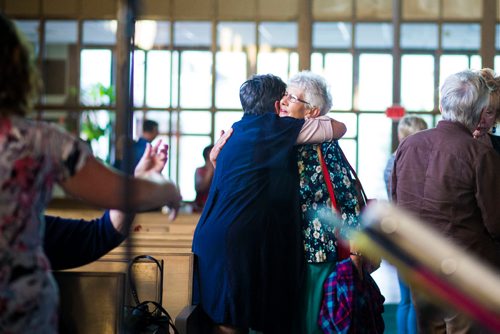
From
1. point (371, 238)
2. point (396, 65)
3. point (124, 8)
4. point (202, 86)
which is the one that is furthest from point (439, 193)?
point (202, 86)

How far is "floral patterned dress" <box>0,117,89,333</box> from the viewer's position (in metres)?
1.82

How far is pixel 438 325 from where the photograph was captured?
373 cm

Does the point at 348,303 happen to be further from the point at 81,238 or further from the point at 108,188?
A: the point at 108,188

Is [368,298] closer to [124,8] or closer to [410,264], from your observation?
[124,8]

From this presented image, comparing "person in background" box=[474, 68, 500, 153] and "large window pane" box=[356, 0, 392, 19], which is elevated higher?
"large window pane" box=[356, 0, 392, 19]

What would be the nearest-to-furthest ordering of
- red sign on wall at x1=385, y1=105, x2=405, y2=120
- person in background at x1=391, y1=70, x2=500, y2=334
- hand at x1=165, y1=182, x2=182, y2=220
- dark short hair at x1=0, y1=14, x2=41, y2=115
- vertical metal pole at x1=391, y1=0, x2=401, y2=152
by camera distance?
dark short hair at x1=0, y1=14, x2=41, y2=115, hand at x1=165, y1=182, x2=182, y2=220, person in background at x1=391, y1=70, x2=500, y2=334, red sign on wall at x1=385, y1=105, x2=405, y2=120, vertical metal pole at x1=391, y1=0, x2=401, y2=152

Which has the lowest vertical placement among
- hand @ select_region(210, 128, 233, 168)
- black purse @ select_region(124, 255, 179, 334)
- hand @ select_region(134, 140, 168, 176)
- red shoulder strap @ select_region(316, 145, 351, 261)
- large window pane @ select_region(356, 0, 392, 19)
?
black purse @ select_region(124, 255, 179, 334)

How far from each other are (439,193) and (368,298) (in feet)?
1.82

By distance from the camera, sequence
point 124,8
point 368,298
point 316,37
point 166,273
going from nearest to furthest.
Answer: point 124,8, point 368,298, point 166,273, point 316,37

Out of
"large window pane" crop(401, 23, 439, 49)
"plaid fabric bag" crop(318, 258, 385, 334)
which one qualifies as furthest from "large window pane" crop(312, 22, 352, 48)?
"plaid fabric bag" crop(318, 258, 385, 334)

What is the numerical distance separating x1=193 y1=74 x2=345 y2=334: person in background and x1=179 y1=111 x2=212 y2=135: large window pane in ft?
20.5

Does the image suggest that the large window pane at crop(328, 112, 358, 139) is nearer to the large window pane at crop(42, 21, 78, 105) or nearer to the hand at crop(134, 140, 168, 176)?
the large window pane at crop(42, 21, 78, 105)

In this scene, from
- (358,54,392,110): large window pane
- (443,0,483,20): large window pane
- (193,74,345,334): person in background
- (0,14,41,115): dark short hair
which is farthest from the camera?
(358,54,392,110): large window pane

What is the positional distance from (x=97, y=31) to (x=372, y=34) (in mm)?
2828
